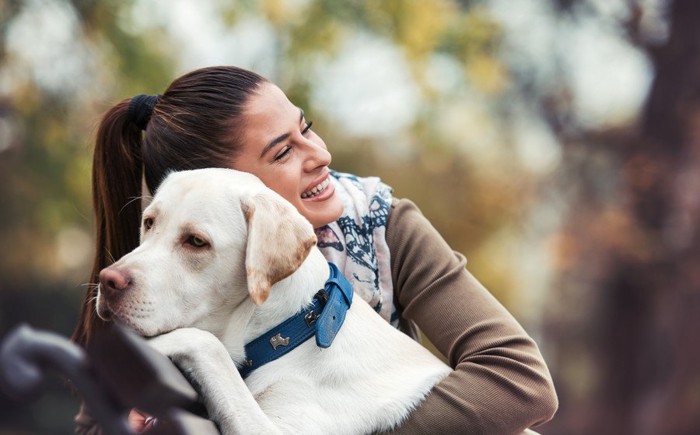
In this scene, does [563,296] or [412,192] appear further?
[563,296]

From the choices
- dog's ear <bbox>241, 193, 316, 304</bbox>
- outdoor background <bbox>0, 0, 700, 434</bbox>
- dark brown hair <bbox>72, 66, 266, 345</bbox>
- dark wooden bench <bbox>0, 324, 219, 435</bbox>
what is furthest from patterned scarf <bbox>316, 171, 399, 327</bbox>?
outdoor background <bbox>0, 0, 700, 434</bbox>

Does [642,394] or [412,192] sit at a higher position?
[412,192]

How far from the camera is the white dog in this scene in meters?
1.99

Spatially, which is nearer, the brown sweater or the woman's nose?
the brown sweater

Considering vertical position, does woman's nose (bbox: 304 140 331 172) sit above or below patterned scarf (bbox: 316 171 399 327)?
above

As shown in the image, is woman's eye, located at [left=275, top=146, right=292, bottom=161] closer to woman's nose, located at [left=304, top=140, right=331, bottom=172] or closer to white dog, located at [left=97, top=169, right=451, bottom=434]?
woman's nose, located at [left=304, top=140, right=331, bottom=172]

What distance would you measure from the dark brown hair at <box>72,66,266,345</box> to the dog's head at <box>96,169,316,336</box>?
29 cm

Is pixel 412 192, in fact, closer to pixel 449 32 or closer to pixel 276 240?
pixel 449 32

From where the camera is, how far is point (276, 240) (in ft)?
Result: 6.75

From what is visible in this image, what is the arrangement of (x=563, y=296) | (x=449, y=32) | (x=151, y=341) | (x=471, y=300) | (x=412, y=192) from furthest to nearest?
(x=563, y=296)
(x=412, y=192)
(x=449, y=32)
(x=471, y=300)
(x=151, y=341)

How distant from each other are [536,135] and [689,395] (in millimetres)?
4410

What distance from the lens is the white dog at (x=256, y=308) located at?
1.99 meters

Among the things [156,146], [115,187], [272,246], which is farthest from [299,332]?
[115,187]

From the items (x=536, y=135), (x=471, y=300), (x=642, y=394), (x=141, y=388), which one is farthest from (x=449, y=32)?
(x=141, y=388)
